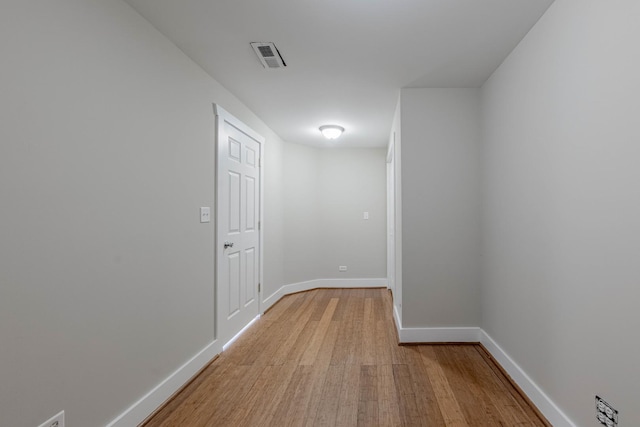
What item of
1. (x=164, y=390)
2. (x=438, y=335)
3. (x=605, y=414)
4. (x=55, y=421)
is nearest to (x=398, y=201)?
(x=438, y=335)

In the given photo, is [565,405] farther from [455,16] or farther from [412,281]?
[455,16]

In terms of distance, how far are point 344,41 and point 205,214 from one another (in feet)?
5.29

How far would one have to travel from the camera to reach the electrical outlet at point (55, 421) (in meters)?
1.33

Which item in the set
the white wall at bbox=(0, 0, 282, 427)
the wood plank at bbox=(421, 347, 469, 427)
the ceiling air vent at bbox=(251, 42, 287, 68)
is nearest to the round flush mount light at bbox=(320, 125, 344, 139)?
the ceiling air vent at bbox=(251, 42, 287, 68)

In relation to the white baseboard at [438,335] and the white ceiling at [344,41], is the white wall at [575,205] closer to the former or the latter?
the white ceiling at [344,41]

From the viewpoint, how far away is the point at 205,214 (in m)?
2.65

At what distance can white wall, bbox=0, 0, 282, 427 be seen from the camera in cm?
124

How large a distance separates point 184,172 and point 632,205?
2.41 m

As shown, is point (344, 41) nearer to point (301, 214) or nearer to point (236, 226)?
point (236, 226)

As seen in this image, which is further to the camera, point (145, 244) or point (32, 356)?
point (145, 244)

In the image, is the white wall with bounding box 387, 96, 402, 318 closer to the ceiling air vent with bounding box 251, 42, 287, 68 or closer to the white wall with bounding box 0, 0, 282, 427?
the ceiling air vent with bounding box 251, 42, 287, 68

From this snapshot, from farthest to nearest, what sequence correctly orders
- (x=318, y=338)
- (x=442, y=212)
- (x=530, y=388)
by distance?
(x=318, y=338) < (x=442, y=212) < (x=530, y=388)

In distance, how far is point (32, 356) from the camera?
1.28 metres

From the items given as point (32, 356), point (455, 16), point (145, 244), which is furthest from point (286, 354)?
point (455, 16)
